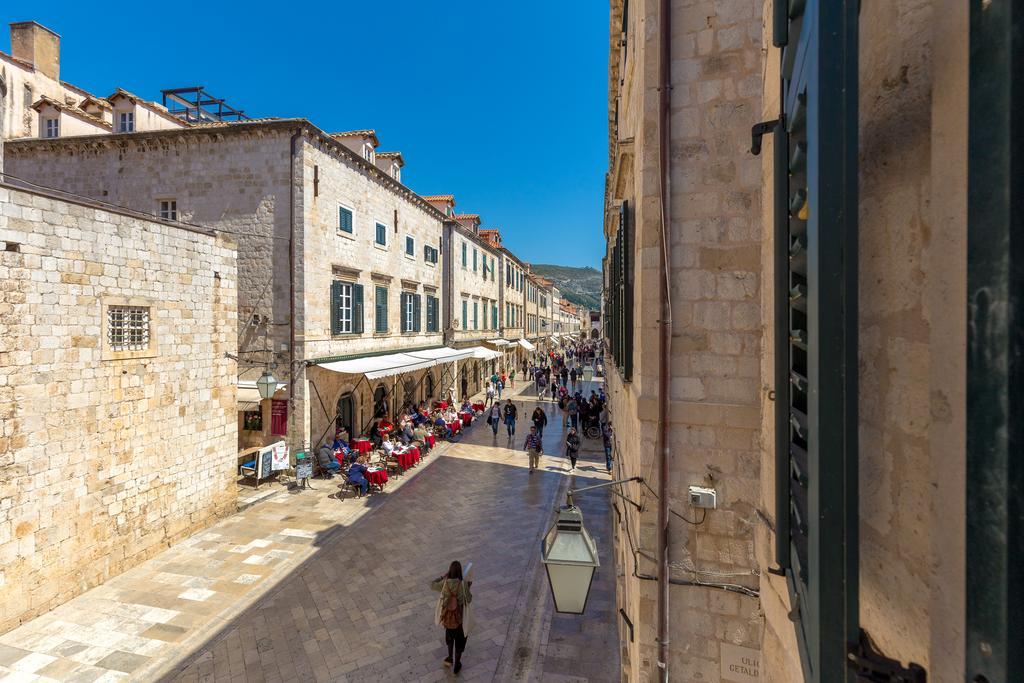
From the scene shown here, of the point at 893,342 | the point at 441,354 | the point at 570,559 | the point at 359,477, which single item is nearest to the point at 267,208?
the point at 359,477

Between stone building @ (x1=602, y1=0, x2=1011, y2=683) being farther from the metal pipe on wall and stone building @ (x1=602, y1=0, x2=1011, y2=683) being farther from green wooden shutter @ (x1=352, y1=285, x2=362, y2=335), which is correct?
green wooden shutter @ (x1=352, y1=285, x2=362, y2=335)

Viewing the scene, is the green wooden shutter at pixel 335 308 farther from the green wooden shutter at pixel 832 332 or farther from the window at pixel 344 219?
the green wooden shutter at pixel 832 332

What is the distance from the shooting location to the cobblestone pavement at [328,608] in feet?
20.5

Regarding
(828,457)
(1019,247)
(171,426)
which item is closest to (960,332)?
(1019,247)

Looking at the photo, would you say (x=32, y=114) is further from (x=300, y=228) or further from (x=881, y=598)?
(x=881, y=598)

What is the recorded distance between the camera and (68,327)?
25.0 ft

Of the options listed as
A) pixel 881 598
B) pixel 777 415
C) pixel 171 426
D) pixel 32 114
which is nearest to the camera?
pixel 881 598

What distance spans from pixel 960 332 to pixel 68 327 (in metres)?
10.5

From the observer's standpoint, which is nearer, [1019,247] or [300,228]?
[1019,247]

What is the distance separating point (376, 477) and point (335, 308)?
534cm

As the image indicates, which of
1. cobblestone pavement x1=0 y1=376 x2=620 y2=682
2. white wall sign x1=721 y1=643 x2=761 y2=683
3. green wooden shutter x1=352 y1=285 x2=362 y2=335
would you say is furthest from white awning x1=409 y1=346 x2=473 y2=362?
white wall sign x1=721 y1=643 x2=761 y2=683

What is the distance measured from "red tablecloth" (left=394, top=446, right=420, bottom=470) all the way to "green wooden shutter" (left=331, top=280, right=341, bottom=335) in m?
4.27

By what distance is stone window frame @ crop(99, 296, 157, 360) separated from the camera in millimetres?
8156

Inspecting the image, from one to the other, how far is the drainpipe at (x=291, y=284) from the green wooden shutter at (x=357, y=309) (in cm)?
235
